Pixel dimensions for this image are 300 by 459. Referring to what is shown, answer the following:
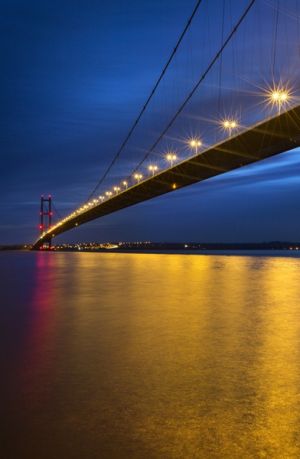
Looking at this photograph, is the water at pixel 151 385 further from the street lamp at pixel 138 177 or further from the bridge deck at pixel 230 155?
the street lamp at pixel 138 177

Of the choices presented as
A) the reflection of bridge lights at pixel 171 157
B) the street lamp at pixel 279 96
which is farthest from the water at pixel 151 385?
the reflection of bridge lights at pixel 171 157

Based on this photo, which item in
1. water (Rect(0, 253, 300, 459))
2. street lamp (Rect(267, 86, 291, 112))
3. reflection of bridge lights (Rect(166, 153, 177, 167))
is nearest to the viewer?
water (Rect(0, 253, 300, 459))

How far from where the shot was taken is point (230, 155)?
38125 millimetres

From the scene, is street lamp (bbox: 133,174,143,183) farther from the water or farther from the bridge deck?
the water

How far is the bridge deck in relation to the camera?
30.6 m

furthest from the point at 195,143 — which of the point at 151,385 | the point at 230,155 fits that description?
the point at 151,385

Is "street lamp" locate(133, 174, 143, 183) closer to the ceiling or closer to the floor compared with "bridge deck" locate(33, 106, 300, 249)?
closer to the ceiling

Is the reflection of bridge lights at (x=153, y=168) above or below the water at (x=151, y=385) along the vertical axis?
above

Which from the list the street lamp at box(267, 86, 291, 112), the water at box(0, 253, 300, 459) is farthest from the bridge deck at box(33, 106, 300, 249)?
the water at box(0, 253, 300, 459)

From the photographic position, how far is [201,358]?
17.6ft

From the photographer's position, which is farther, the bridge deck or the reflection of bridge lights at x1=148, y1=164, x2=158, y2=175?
the reflection of bridge lights at x1=148, y1=164, x2=158, y2=175

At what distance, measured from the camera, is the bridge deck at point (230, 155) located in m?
30.6

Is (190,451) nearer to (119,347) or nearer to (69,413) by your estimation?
(69,413)

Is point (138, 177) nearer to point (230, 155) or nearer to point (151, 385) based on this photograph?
point (230, 155)
